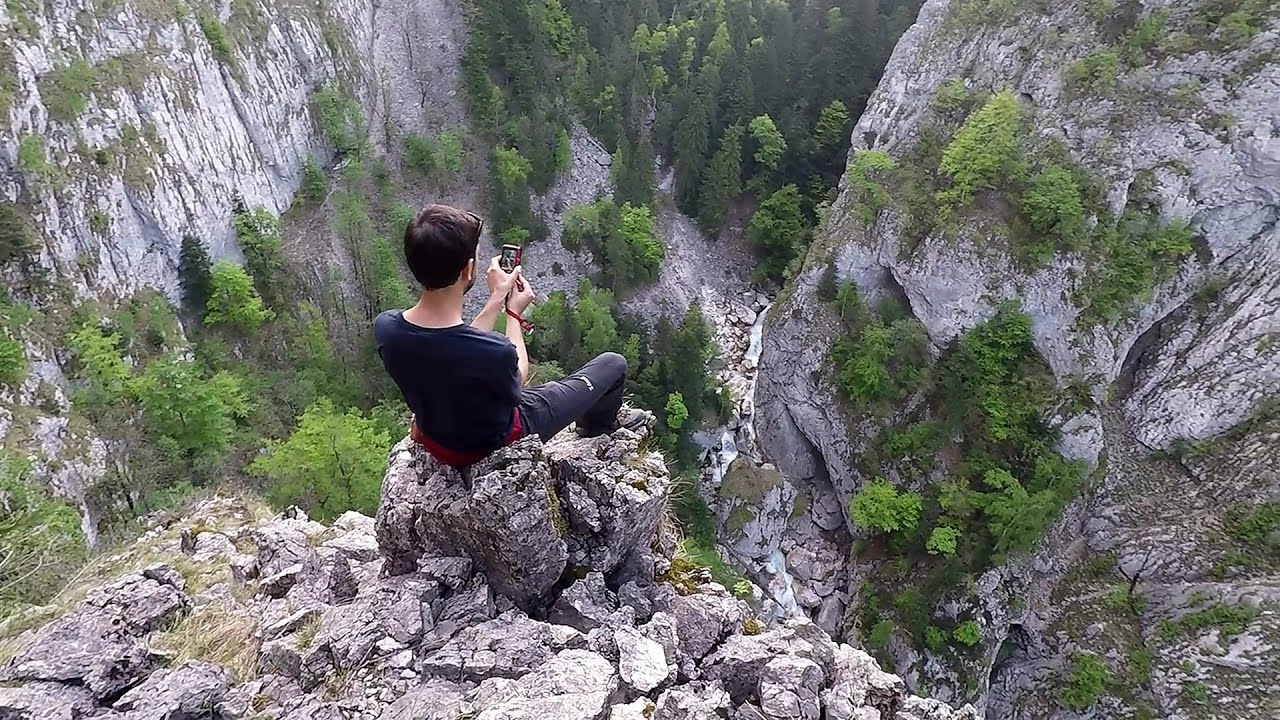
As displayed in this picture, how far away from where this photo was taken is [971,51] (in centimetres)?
2966

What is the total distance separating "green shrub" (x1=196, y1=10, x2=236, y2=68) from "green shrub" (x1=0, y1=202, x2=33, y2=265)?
1261 centimetres

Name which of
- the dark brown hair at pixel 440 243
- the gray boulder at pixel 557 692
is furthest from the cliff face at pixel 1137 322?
the dark brown hair at pixel 440 243

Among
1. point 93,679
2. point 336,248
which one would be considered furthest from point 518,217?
point 93,679

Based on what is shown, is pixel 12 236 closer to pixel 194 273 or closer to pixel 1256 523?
pixel 194 273

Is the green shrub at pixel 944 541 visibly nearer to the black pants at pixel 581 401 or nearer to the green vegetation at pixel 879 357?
the green vegetation at pixel 879 357

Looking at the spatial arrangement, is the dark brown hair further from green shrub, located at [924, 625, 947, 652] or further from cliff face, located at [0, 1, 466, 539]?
green shrub, located at [924, 625, 947, 652]

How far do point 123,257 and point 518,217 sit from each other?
1953 cm

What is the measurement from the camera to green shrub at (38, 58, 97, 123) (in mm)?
20406

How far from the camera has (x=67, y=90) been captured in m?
21.0

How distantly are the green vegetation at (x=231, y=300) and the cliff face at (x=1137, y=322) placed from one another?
25.4 meters

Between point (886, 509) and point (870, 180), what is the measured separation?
14.5m

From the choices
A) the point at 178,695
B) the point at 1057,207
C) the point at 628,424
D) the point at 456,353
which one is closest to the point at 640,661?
the point at 628,424

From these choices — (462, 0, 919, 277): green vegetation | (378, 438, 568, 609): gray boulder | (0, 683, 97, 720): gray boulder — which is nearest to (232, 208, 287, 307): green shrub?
(462, 0, 919, 277): green vegetation

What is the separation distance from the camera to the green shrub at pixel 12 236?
18.0 meters
